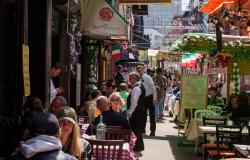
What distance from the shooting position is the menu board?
1475cm

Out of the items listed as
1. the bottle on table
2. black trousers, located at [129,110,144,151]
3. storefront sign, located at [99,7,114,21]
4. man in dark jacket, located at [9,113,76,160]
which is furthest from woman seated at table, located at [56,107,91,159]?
storefront sign, located at [99,7,114,21]

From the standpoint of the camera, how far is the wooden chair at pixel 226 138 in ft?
31.9

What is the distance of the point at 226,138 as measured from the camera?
33.1 feet

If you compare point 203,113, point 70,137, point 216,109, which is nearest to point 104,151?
point 70,137

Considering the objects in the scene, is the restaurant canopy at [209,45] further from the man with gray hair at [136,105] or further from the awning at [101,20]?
the man with gray hair at [136,105]

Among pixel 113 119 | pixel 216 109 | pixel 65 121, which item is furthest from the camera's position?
pixel 216 109

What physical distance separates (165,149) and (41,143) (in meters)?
9.62

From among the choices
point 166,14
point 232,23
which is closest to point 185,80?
point 232,23

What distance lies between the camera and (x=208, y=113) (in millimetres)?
13859

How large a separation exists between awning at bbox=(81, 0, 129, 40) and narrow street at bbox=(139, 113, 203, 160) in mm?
2945

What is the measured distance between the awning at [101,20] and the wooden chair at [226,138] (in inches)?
172

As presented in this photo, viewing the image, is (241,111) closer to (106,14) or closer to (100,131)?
(106,14)

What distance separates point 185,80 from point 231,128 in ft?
16.8

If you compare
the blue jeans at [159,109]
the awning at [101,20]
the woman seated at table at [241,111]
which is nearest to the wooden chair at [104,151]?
the woman seated at table at [241,111]
